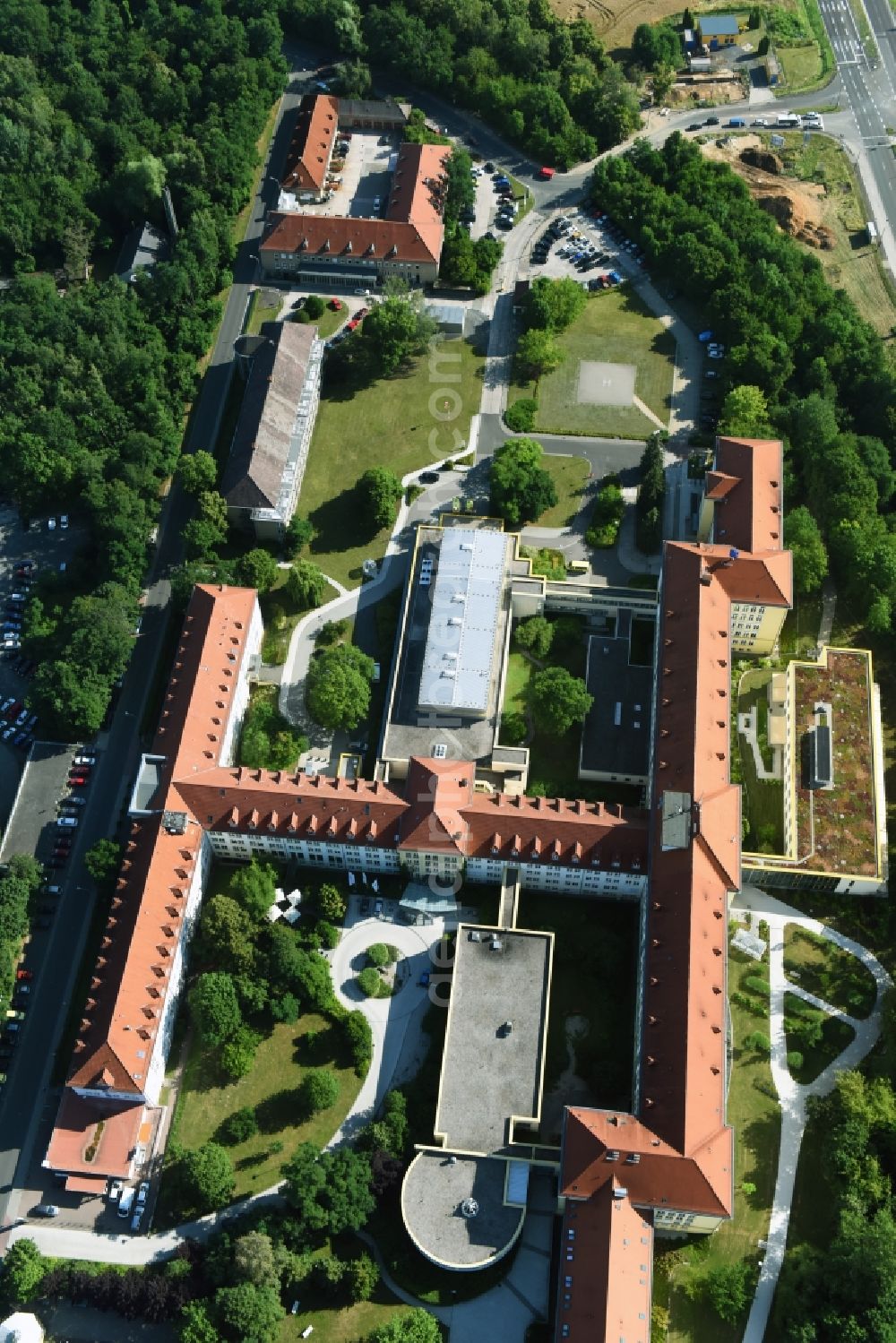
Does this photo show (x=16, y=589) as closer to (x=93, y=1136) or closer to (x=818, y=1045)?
(x=93, y=1136)

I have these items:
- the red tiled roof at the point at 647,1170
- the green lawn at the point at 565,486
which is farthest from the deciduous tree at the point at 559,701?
the red tiled roof at the point at 647,1170

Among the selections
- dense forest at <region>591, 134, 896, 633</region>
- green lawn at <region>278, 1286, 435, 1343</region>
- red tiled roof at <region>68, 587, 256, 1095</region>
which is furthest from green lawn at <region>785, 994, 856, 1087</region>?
red tiled roof at <region>68, 587, 256, 1095</region>

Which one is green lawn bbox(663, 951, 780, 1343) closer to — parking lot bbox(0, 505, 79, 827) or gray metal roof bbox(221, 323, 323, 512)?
gray metal roof bbox(221, 323, 323, 512)

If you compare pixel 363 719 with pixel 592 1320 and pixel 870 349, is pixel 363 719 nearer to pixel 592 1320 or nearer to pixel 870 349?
pixel 592 1320

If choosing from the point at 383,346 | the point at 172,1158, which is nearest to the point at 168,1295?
the point at 172,1158

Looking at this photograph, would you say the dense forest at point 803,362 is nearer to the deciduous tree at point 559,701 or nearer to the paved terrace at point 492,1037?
the deciduous tree at point 559,701

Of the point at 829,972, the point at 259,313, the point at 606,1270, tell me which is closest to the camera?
the point at 606,1270

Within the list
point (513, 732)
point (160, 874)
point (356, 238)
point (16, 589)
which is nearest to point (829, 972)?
point (513, 732)
